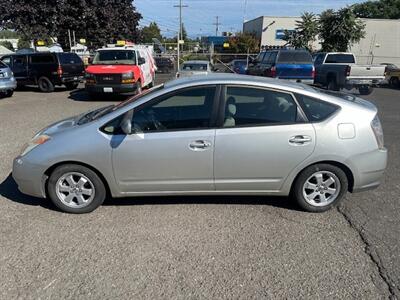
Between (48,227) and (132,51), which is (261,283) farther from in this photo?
(132,51)

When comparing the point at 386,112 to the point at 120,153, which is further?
the point at 386,112

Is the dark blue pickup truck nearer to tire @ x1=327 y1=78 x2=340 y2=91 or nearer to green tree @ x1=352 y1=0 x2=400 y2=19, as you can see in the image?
tire @ x1=327 y1=78 x2=340 y2=91

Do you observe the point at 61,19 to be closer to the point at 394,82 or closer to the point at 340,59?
the point at 340,59

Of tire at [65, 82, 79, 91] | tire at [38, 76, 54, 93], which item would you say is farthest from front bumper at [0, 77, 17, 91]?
tire at [65, 82, 79, 91]

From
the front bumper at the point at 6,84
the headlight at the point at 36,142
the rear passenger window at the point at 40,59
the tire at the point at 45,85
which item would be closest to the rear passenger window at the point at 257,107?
the headlight at the point at 36,142

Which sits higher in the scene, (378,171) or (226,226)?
(378,171)

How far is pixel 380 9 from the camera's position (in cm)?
7875

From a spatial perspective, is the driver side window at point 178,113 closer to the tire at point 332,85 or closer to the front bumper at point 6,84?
Result: the front bumper at point 6,84

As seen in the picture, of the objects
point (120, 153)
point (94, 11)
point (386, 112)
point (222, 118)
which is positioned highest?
point (94, 11)

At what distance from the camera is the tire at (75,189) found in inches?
171

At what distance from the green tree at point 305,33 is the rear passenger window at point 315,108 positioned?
3629 centimetres

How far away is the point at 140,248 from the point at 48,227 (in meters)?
1.14

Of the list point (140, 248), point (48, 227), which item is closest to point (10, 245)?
point (48, 227)

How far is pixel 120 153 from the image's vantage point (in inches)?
166
